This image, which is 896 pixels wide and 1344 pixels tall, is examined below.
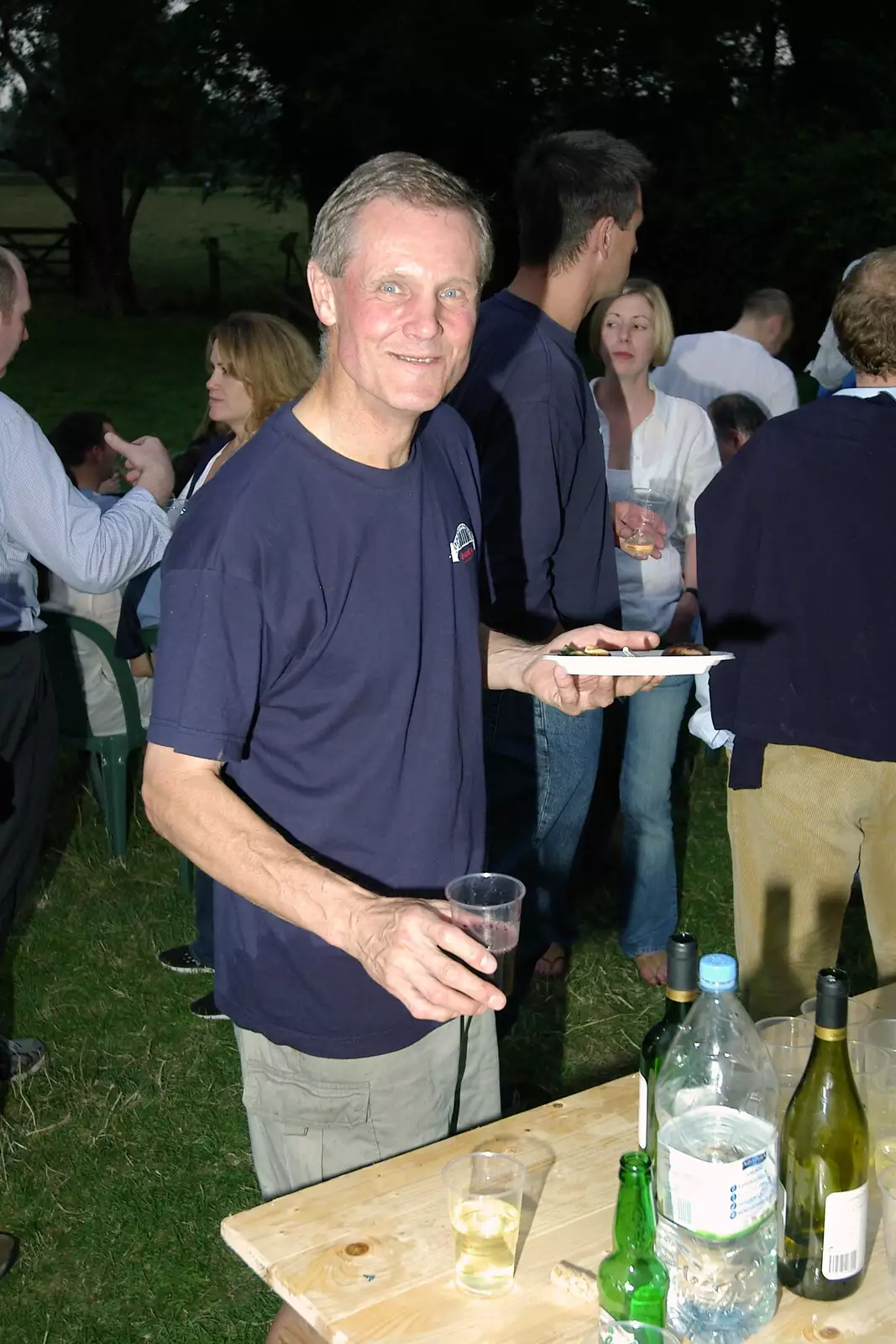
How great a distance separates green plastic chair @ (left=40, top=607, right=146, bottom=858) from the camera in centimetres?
499

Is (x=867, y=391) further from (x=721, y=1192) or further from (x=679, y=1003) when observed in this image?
(x=721, y=1192)

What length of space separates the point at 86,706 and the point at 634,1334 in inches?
153

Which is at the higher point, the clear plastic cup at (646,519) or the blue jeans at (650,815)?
the clear plastic cup at (646,519)

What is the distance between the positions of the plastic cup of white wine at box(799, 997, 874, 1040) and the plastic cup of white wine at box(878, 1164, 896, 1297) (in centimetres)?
19

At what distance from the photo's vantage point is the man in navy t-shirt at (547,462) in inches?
129

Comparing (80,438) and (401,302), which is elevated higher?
(401,302)

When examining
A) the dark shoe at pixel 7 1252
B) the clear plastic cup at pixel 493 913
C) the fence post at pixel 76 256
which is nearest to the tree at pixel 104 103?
the fence post at pixel 76 256

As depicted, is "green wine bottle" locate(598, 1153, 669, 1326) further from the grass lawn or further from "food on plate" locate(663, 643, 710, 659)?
the grass lawn

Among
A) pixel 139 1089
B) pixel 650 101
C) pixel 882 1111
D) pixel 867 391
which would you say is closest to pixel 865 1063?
pixel 882 1111

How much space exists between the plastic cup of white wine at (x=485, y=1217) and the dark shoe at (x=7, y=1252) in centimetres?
183

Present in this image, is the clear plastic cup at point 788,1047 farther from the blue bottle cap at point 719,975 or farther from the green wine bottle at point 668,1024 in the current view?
the blue bottle cap at point 719,975

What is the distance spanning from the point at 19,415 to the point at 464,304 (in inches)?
62.4

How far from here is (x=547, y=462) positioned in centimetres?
328

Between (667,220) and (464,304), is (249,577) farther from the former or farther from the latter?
(667,220)
